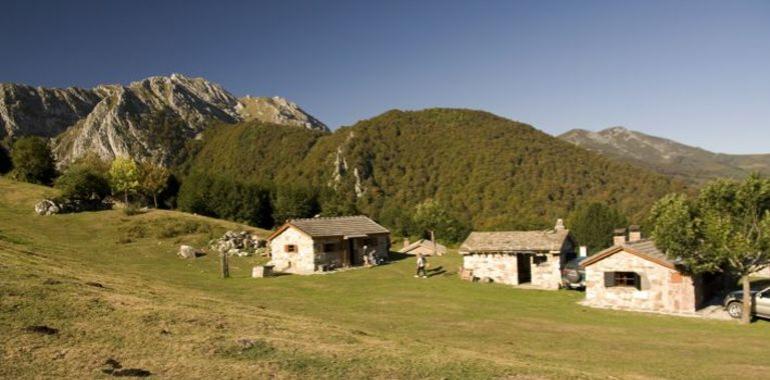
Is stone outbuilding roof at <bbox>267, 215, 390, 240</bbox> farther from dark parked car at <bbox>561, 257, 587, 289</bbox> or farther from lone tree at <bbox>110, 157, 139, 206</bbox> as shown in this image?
lone tree at <bbox>110, 157, 139, 206</bbox>

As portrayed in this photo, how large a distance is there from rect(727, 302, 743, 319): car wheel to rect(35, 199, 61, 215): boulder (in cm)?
7015

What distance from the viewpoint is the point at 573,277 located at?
36906 mm

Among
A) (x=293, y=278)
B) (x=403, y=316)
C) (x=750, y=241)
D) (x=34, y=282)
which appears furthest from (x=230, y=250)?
(x=750, y=241)

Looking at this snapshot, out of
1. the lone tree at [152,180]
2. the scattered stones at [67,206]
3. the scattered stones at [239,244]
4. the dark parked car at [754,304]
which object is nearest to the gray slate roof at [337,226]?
the scattered stones at [239,244]

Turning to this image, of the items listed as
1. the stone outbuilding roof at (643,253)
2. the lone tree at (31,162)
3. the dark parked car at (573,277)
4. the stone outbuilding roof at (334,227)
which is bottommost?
the dark parked car at (573,277)

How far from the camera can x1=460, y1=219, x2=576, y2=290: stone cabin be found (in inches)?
1496

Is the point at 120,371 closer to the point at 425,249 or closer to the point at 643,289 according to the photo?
the point at 643,289

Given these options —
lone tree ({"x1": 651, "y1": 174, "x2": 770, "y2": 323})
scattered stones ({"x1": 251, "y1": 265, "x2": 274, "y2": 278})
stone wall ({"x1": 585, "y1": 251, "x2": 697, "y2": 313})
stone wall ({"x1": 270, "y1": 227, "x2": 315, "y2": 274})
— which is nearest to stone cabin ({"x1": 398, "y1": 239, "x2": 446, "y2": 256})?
stone wall ({"x1": 270, "y1": 227, "x2": 315, "y2": 274})

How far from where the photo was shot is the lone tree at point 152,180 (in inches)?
3484

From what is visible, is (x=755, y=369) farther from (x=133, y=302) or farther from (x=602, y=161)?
(x=602, y=161)

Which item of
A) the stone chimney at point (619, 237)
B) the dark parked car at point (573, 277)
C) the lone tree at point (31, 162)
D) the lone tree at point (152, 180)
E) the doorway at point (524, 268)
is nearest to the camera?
the stone chimney at point (619, 237)

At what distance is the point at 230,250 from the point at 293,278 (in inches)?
592

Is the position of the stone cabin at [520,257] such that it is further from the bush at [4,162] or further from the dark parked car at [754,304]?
the bush at [4,162]

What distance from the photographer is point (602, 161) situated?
15512 cm
